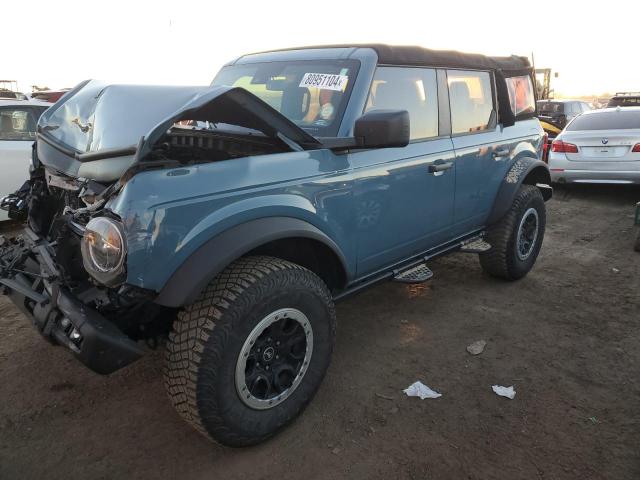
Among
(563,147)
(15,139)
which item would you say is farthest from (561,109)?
(15,139)

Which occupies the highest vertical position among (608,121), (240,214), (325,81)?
(325,81)

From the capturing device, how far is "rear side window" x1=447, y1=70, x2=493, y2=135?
154 inches

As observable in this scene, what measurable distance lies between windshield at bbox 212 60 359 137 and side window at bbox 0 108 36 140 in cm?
423

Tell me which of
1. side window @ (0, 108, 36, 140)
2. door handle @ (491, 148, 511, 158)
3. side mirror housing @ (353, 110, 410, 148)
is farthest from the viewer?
side window @ (0, 108, 36, 140)

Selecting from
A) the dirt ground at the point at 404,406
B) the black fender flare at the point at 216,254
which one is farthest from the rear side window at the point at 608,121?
the black fender flare at the point at 216,254

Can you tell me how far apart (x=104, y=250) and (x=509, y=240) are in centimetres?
359

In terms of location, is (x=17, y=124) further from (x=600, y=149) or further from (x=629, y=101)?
(x=629, y=101)

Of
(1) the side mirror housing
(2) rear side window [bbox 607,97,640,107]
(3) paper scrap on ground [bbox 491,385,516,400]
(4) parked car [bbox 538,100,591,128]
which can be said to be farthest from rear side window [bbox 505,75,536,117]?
(2) rear side window [bbox 607,97,640,107]

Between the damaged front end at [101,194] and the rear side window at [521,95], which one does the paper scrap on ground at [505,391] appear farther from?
the rear side window at [521,95]

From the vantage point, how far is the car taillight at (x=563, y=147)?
8680 mm

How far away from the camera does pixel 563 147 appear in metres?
8.84

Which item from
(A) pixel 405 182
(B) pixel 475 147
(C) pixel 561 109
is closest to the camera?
(A) pixel 405 182

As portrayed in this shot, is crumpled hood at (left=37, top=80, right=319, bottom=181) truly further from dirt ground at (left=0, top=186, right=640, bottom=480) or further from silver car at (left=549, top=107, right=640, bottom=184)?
silver car at (left=549, top=107, right=640, bottom=184)

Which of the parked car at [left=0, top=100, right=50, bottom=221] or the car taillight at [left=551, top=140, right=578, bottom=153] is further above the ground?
the parked car at [left=0, top=100, right=50, bottom=221]
